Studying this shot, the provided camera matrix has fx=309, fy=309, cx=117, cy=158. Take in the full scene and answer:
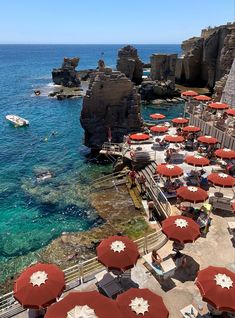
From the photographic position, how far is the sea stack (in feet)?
119

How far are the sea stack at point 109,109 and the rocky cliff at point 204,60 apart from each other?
34.6 metres

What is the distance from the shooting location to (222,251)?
16766 mm

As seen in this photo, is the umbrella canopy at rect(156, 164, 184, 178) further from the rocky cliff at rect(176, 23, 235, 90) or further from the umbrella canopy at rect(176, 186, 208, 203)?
the rocky cliff at rect(176, 23, 235, 90)

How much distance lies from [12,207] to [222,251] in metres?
18.8

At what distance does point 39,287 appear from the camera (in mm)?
11547

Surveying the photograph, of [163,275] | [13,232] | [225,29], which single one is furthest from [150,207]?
[225,29]

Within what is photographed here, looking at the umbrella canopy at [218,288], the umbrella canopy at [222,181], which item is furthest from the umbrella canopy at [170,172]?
the umbrella canopy at [218,288]

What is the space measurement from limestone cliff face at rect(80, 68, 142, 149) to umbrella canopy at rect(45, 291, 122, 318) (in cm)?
2833

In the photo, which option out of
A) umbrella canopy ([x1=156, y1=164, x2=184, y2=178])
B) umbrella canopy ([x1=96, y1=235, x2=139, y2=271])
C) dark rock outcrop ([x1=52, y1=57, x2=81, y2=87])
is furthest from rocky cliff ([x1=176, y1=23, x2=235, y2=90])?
umbrella canopy ([x1=96, y1=235, x2=139, y2=271])

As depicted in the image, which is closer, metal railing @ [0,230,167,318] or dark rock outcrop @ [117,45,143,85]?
metal railing @ [0,230,167,318]

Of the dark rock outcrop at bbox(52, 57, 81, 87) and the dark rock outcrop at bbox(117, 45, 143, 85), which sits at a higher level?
the dark rock outcrop at bbox(117, 45, 143, 85)

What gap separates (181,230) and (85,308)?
658 cm

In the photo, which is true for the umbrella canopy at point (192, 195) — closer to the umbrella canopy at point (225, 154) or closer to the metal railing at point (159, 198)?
the metal railing at point (159, 198)

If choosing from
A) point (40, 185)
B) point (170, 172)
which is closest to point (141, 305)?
point (170, 172)
